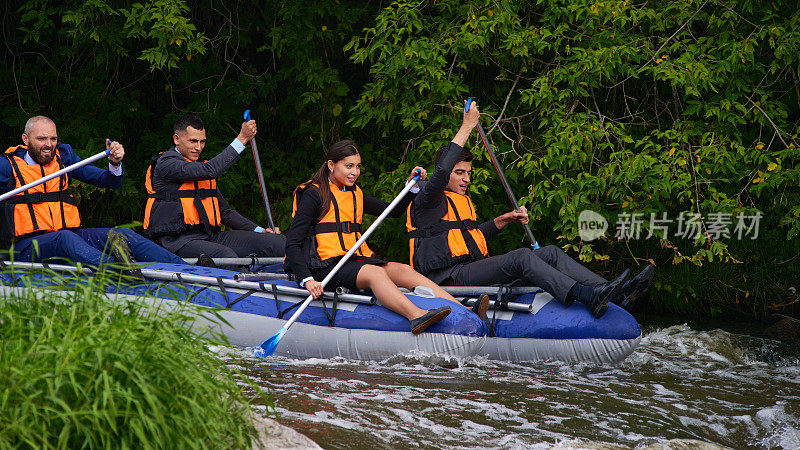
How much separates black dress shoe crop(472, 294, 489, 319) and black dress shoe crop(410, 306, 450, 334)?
10.7 inches

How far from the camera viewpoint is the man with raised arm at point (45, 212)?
16.0 ft

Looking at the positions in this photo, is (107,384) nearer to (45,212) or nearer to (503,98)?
(45,212)

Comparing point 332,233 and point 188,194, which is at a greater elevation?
point 188,194

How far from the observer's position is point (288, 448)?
2.50 m

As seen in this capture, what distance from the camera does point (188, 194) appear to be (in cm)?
543

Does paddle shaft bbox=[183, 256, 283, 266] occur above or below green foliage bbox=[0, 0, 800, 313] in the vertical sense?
below

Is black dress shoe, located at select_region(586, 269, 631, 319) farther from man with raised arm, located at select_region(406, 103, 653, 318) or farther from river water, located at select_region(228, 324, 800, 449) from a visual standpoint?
river water, located at select_region(228, 324, 800, 449)

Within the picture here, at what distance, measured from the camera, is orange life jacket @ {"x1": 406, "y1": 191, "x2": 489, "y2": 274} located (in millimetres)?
4898

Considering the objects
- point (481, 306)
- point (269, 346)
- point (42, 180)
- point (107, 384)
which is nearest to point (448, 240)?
point (481, 306)

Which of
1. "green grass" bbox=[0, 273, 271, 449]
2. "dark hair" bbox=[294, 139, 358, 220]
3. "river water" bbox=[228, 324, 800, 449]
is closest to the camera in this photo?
"green grass" bbox=[0, 273, 271, 449]

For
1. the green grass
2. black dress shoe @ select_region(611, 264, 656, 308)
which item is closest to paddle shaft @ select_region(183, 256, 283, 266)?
black dress shoe @ select_region(611, 264, 656, 308)

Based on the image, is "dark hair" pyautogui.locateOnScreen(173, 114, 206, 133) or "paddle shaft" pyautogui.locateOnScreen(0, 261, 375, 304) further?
"dark hair" pyautogui.locateOnScreen(173, 114, 206, 133)

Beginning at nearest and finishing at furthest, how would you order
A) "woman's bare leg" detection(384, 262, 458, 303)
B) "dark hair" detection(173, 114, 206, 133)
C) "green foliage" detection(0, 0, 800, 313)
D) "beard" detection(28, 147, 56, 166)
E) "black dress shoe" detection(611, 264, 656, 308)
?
"black dress shoe" detection(611, 264, 656, 308) → "woman's bare leg" detection(384, 262, 458, 303) → "beard" detection(28, 147, 56, 166) → "dark hair" detection(173, 114, 206, 133) → "green foliage" detection(0, 0, 800, 313)

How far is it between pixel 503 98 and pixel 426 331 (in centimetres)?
324
